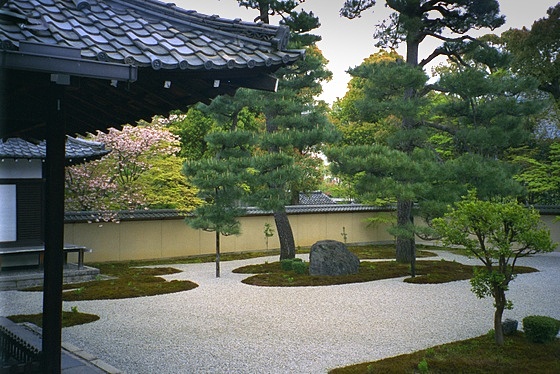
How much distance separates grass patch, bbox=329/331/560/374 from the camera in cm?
568

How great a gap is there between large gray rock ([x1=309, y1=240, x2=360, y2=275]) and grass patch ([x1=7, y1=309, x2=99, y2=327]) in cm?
592

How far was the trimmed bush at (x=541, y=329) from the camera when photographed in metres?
6.73

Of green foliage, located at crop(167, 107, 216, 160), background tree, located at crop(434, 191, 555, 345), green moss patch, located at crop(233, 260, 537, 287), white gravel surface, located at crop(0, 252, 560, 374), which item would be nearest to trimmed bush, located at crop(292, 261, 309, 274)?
green moss patch, located at crop(233, 260, 537, 287)

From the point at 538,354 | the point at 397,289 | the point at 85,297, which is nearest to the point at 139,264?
the point at 85,297

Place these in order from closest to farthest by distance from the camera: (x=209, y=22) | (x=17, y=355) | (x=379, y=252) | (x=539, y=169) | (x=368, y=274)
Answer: (x=209, y=22)
(x=17, y=355)
(x=368, y=274)
(x=539, y=169)
(x=379, y=252)

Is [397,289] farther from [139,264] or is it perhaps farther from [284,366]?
[139,264]

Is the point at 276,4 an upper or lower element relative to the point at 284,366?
upper

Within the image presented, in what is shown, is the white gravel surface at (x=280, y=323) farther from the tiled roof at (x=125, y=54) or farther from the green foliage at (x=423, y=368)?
the tiled roof at (x=125, y=54)

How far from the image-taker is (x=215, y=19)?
4023 millimetres

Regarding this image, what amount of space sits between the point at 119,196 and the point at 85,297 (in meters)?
5.86

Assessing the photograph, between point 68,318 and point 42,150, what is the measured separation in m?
5.13

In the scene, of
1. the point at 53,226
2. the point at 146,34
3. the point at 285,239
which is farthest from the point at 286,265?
the point at 146,34

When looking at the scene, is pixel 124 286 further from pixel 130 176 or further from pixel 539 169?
pixel 539 169

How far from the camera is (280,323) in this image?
8148mm
